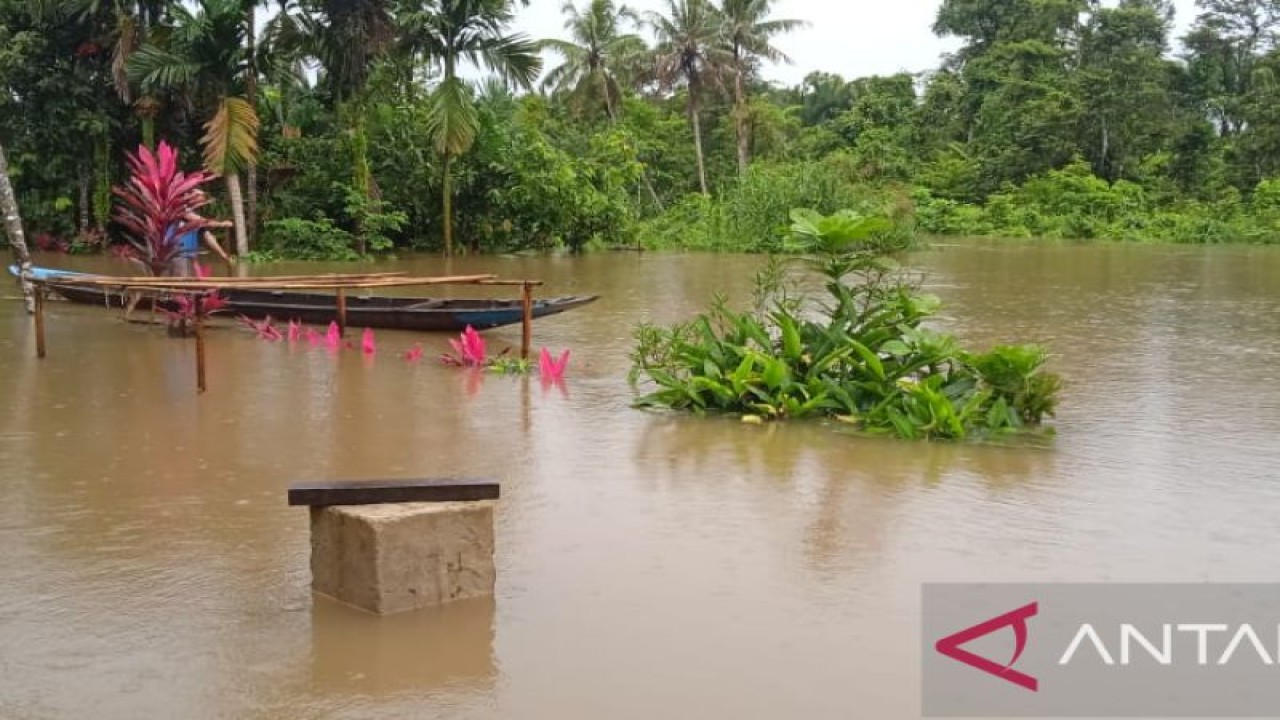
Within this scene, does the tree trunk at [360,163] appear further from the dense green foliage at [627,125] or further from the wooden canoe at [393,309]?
the wooden canoe at [393,309]

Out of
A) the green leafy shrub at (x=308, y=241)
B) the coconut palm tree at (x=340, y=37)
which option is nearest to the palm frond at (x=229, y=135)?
the coconut palm tree at (x=340, y=37)

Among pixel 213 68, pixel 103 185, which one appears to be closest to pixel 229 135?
pixel 213 68

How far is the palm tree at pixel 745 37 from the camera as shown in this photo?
37438 mm

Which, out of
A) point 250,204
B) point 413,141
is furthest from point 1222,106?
point 250,204

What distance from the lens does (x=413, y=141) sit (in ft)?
82.1

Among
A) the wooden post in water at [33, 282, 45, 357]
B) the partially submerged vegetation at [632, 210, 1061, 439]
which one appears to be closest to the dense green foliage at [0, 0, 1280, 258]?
the wooden post in water at [33, 282, 45, 357]

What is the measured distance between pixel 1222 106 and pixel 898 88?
38.9 ft

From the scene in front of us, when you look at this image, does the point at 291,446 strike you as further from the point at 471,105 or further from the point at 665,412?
the point at 471,105

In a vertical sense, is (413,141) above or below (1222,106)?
below

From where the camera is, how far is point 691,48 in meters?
37.0

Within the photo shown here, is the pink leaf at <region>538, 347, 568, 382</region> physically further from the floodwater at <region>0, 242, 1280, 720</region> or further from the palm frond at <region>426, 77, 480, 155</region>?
the palm frond at <region>426, 77, 480, 155</region>

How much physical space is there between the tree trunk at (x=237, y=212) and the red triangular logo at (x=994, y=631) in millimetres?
18939

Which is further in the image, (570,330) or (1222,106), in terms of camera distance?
(1222,106)

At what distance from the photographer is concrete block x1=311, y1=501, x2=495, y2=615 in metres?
4.27
